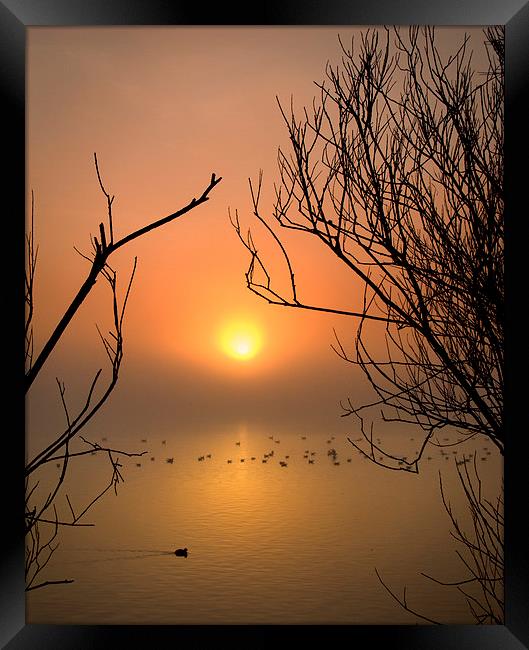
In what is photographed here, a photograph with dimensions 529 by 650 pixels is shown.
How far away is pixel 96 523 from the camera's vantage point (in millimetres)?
2543

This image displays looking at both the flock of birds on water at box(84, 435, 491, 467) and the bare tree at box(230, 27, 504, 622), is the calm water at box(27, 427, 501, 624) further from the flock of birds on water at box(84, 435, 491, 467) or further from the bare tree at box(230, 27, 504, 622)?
the bare tree at box(230, 27, 504, 622)

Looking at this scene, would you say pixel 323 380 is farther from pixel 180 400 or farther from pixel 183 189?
pixel 183 189

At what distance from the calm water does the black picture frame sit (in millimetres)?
281

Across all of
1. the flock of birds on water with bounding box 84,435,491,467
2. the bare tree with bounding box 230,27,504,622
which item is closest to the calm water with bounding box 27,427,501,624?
the flock of birds on water with bounding box 84,435,491,467

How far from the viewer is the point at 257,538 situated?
8.46ft

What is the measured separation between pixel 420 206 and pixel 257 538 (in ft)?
4.05

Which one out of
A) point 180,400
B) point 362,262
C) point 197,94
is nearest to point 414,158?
point 362,262

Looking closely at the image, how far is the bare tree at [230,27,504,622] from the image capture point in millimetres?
2348
